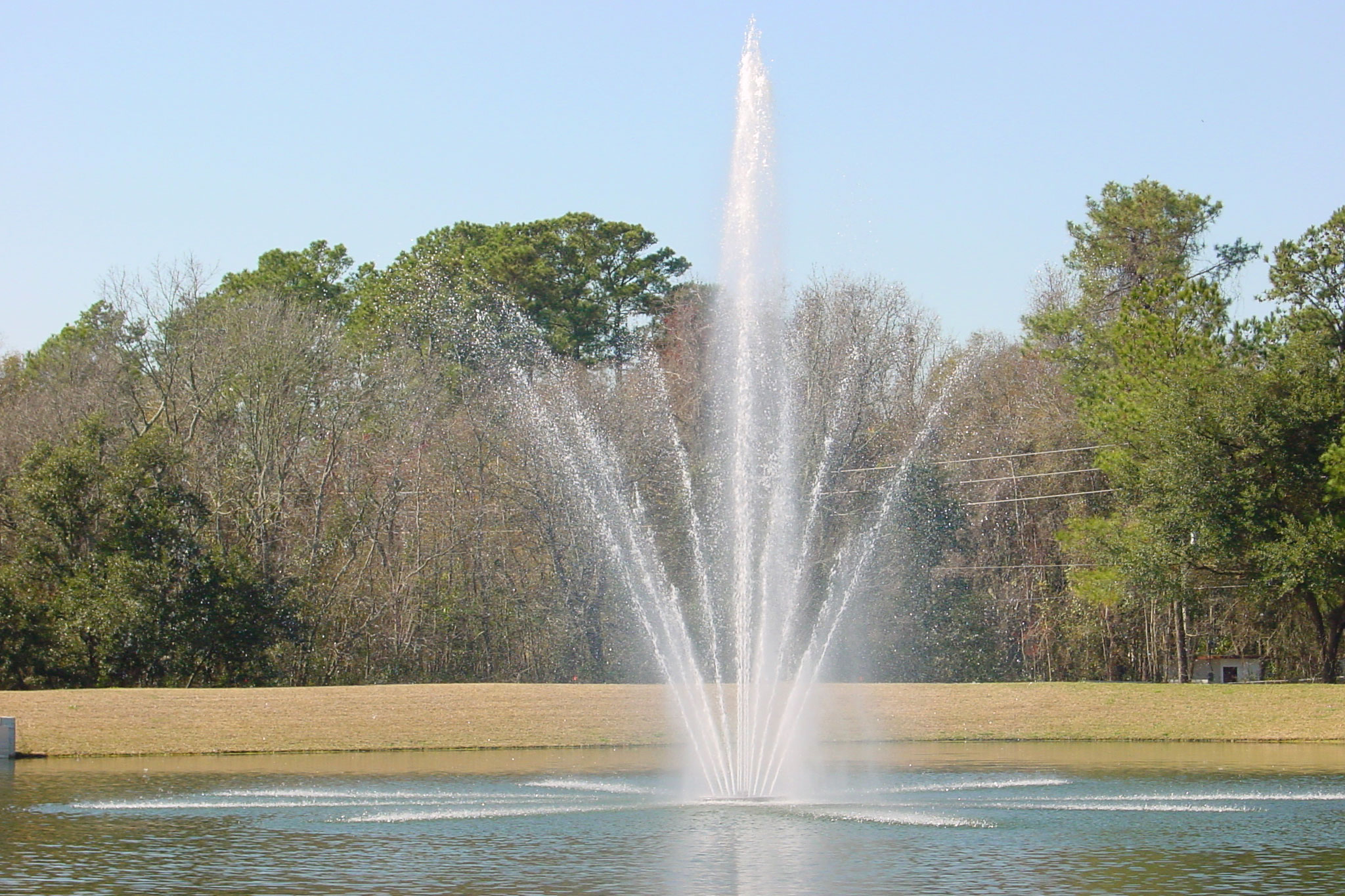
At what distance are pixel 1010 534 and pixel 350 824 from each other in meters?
37.8

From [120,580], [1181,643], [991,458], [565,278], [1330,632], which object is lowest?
[1181,643]

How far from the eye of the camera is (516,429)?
1778 inches

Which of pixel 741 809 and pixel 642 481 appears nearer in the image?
pixel 741 809

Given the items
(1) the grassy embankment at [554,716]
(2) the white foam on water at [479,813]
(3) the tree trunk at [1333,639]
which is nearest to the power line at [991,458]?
(3) the tree trunk at [1333,639]

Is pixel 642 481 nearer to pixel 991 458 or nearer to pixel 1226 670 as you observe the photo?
pixel 991 458

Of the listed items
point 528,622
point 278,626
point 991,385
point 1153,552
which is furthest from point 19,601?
point 991,385

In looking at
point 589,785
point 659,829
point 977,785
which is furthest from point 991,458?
point 659,829

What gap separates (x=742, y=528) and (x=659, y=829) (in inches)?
209

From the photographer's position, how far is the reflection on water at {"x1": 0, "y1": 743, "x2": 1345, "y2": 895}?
12.4 meters

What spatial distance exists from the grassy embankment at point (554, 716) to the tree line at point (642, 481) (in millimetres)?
5054

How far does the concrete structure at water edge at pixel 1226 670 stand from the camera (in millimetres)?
47656

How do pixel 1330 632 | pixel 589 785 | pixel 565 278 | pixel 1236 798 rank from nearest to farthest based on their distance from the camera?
pixel 1236 798 → pixel 589 785 → pixel 1330 632 → pixel 565 278

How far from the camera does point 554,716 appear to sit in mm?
30156

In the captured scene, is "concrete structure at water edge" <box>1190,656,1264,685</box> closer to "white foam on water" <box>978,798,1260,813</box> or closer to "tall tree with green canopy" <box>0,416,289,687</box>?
"tall tree with green canopy" <box>0,416,289,687</box>
